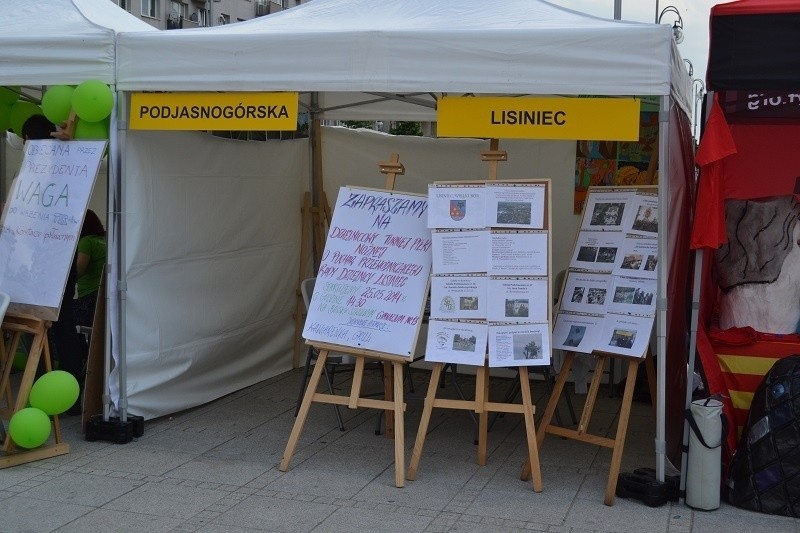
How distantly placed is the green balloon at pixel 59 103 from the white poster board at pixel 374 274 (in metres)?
1.62

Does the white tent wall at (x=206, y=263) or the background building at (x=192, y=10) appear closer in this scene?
the white tent wall at (x=206, y=263)

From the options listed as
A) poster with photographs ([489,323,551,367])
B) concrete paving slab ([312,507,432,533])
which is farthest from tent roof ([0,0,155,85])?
concrete paving slab ([312,507,432,533])

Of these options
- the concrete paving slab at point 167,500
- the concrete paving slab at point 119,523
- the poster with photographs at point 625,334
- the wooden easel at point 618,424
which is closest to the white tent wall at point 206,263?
the concrete paving slab at point 167,500

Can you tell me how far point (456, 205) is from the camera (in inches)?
197

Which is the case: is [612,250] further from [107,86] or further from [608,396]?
[107,86]

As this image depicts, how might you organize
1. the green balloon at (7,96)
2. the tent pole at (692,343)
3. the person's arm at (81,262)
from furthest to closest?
the green balloon at (7,96) < the person's arm at (81,262) < the tent pole at (692,343)

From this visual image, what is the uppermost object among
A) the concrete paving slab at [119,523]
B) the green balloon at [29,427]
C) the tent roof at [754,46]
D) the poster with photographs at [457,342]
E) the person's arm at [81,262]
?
the tent roof at [754,46]

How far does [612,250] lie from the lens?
5180mm

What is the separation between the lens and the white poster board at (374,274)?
201 inches

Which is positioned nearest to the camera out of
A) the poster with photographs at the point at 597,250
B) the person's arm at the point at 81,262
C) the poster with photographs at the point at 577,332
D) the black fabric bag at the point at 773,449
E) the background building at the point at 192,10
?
the black fabric bag at the point at 773,449

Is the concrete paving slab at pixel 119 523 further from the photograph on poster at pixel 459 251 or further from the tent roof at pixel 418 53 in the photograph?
the tent roof at pixel 418 53

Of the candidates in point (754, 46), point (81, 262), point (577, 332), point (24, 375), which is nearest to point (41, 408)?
point (24, 375)

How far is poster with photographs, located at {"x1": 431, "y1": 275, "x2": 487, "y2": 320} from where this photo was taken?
4.96 metres

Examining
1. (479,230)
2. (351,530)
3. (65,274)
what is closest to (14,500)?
(65,274)
